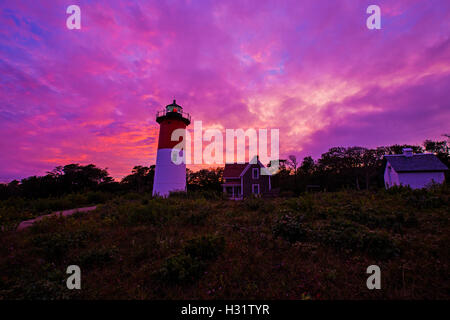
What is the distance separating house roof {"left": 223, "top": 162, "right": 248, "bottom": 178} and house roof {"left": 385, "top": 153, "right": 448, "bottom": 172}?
58.4 feet

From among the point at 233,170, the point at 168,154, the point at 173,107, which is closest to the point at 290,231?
the point at 168,154

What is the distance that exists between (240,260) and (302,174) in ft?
141

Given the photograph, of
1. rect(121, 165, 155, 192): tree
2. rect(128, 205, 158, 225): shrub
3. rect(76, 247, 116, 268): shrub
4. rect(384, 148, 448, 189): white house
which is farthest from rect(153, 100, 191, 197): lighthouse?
rect(384, 148, 448, 189): white house

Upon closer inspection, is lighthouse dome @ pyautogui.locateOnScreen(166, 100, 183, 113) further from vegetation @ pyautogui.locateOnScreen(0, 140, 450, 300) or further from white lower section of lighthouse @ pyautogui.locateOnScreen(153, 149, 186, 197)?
vegetation @ pyautogui.locateOnScreen(0, 140, 450, 300)

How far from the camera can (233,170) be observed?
2734cm

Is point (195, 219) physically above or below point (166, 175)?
below

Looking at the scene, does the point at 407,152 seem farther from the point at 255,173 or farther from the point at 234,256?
the point at 234,256

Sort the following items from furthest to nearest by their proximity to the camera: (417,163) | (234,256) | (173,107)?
(173,107), (417,163), (234,256)

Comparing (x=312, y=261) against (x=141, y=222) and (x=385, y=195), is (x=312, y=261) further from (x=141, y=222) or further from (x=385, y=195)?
(x=385, y=195)

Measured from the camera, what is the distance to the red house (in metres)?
25.5

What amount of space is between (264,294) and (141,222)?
624cm

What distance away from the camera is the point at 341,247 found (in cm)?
462
